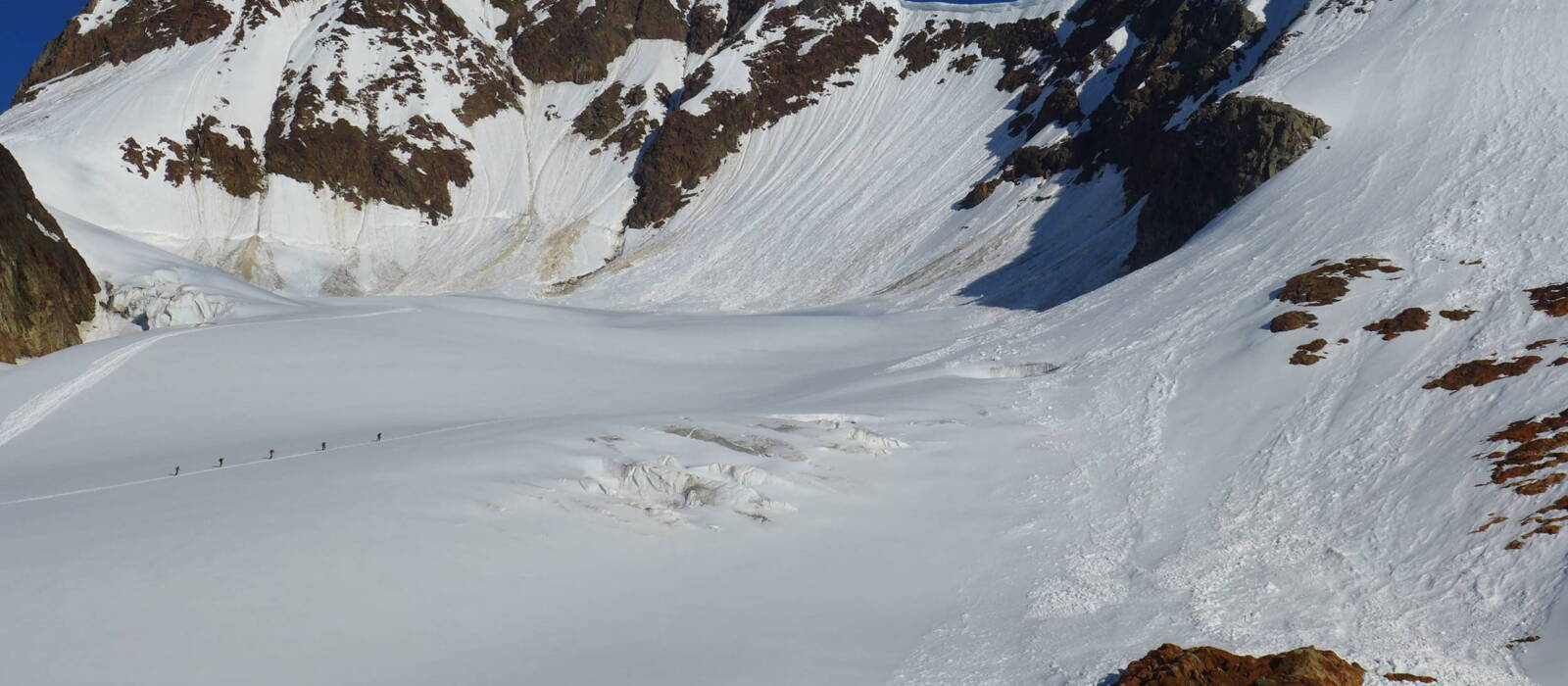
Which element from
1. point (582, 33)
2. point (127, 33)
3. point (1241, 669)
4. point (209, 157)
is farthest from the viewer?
point (582, 33)

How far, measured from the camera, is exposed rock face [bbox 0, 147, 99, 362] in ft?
129

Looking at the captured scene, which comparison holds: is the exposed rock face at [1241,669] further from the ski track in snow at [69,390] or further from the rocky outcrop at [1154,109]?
the rocky outcrop at [1154,109]

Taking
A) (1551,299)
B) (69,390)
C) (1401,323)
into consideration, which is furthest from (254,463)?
(1551,299)

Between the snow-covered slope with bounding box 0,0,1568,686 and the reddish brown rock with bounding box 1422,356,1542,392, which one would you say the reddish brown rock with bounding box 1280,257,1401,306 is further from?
the reddish brown rock with bounding box 1422,356,1542,392

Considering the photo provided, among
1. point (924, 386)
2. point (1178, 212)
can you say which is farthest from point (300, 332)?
point (1178, 212)

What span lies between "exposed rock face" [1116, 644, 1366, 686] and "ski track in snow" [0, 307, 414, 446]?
95.5ft

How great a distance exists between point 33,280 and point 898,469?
34.3 meters

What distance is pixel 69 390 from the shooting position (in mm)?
33188

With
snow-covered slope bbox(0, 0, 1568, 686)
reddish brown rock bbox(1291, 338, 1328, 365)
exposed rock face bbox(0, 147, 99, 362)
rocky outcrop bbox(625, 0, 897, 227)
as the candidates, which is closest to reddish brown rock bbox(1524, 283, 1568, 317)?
snow-covered slope bbox(0, 0, 1568, 686)

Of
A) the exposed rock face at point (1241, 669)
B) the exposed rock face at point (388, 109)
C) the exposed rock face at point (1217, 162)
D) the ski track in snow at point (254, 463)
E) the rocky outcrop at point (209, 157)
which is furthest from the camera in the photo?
the exposed rock face at point (388, 109)

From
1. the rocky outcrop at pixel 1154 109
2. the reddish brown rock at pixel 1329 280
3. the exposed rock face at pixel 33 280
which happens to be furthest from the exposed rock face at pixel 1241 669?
the exposed rock face at pixel 33 280

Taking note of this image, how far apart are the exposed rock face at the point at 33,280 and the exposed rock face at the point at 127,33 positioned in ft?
254

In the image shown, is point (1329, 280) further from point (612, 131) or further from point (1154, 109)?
point (612, 131)

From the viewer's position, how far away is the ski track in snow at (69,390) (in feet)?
99.8
